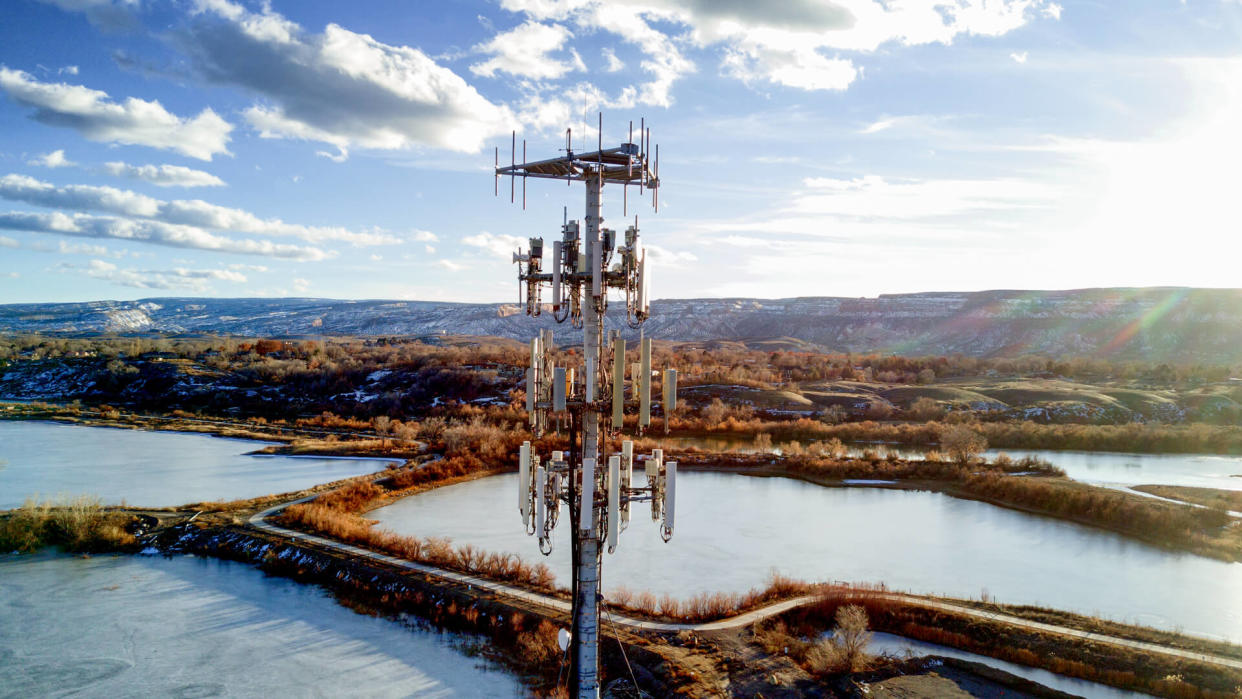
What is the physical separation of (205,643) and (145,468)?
21346 millimetres

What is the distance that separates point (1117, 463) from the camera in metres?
36.4

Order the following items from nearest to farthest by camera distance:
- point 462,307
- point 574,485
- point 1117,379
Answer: point 574,485 → point 1117,379 → point 462,307

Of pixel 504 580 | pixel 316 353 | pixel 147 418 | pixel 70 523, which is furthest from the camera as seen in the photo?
pixel 316 353

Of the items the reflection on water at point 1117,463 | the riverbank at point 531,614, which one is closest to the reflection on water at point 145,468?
the riverbank at point 531,614

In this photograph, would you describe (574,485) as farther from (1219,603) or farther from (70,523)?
(70,523)

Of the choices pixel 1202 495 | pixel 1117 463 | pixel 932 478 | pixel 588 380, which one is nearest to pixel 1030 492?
pixel 932 478

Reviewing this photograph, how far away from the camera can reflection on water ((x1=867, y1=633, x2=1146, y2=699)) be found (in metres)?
12.6

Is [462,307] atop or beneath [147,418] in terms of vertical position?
atop

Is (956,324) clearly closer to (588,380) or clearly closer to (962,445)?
(962,445)

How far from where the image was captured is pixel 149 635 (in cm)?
1423

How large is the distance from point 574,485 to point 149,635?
11.8 meters

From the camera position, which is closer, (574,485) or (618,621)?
(574,485)

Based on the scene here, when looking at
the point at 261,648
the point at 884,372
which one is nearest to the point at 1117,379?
the point at 884,372

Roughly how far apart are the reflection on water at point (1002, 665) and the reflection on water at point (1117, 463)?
69.1ft
